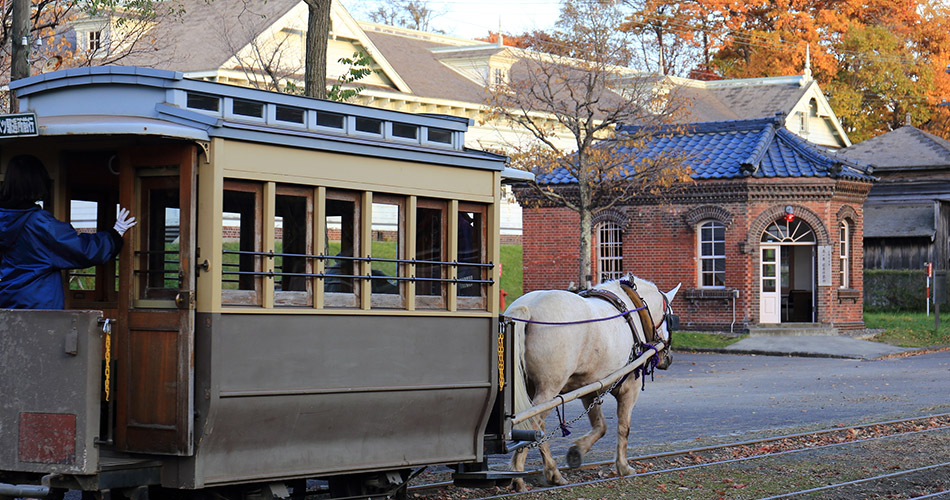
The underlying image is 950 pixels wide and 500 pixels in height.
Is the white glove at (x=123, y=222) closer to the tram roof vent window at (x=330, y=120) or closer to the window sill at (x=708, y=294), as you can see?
the tram roof vent window at (x=330, y=120)

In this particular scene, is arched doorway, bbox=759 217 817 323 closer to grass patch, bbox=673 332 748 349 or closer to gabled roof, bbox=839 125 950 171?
grass patch, bbox=673 332 748 349

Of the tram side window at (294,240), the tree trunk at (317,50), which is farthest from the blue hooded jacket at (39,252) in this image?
the tree trunk at (317,50)

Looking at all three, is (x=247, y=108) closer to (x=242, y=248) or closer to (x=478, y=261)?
(x=242, y=248)

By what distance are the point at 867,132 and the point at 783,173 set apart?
3519cm

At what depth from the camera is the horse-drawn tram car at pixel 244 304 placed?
6.84m

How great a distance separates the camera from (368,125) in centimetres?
807

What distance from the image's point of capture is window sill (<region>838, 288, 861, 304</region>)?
32.6 metres

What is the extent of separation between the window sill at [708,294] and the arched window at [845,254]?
372 cm

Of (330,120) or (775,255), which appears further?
(775,255)

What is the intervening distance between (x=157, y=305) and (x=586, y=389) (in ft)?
14.9

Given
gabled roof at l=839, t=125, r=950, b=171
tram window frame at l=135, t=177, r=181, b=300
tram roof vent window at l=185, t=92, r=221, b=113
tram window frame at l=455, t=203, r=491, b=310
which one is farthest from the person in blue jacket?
gabled roof at l=839, t=125, r=950, b=171

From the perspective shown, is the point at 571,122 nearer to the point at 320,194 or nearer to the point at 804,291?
the point at 804,291

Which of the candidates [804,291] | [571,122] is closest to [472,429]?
[571,122]

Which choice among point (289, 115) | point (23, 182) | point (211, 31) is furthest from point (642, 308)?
point (211, 31)
